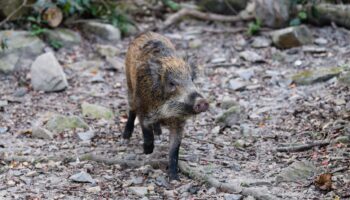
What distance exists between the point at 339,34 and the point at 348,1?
0.75 m

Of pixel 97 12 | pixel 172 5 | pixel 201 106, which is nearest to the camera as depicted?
pixel 201 106

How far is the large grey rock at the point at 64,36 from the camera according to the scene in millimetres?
10555

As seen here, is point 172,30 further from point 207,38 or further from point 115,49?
point 115,49

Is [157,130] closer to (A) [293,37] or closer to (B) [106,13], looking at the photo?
(A) [293,37]

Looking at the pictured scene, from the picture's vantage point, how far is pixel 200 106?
5.90m

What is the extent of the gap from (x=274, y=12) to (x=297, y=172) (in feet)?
17.8

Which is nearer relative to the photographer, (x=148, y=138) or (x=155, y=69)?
(x=155, y=69)

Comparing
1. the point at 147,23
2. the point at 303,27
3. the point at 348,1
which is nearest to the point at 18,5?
the point at 147,23

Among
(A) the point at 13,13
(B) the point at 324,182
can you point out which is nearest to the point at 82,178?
(B) the point at 324,182

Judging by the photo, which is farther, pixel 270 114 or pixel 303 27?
pixel 303 27

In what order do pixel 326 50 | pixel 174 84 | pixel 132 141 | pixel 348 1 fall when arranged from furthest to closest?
pixel 348 1 < pixel 326 50 < pixel 132 141 < pixel 174 84

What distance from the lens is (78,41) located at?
426 inches

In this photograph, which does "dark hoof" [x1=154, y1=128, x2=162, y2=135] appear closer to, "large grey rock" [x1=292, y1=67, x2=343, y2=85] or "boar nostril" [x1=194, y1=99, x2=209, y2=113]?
"boar nostril" [x1=194, y1=99, x2=209, y2=113]

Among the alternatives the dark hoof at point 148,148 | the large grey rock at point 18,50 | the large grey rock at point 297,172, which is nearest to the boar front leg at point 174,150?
the dark hoof at point 148,148
